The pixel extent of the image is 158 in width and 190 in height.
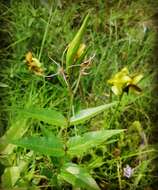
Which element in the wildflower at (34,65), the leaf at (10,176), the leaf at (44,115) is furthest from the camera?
the wildflower at (34,65)

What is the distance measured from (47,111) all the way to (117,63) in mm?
597

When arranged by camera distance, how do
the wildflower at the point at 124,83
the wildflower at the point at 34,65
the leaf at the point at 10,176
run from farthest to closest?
the wildflower at the point at 34,65
the wildflower at the point at 124,83
the leaf at the point at 10,176

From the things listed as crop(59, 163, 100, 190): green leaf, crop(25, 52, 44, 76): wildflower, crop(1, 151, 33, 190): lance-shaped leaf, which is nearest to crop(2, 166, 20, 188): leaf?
crop(1, 151, 33, 190): lance-shaped leaf

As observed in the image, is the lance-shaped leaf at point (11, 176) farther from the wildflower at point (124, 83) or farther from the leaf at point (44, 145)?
the wildflower at point (124, 83)

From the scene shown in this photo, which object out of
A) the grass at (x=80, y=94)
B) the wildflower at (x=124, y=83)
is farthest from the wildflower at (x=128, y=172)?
the wildflower at (x=124, y=83)

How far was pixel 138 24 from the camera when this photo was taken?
1.87m

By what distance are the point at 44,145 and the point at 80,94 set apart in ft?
1.59

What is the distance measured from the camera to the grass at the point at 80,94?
134 cm

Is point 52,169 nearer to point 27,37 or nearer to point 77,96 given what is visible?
point 77,96

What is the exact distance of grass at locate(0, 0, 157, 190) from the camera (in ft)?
4.38

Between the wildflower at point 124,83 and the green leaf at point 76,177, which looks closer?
the green leaf at point 76,177

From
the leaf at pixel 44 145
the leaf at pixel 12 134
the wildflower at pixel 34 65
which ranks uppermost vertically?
→ the wildflower at pixel 34 65

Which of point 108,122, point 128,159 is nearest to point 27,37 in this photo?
point 108,122

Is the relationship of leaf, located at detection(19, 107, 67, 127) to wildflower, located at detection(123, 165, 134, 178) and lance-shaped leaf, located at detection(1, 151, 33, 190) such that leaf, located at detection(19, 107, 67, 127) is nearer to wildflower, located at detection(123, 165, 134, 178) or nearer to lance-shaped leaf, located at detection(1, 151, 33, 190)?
lance-shaped leaf, located at detection(1, 151, 33, 190)
